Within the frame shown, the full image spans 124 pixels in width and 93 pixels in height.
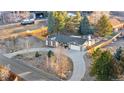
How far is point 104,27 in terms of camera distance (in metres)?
2.75

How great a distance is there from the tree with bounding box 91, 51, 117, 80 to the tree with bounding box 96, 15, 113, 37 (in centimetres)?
14

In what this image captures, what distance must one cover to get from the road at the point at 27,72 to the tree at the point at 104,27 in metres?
0.47

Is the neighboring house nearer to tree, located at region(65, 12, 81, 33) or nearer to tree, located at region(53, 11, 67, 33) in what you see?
tree, located at region(65, 12, 81, 33)

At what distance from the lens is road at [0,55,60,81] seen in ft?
9.14

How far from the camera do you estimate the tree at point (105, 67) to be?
2.75 meters

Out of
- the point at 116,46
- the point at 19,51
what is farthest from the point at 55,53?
the point at 116,46

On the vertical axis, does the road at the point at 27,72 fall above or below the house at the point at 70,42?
below

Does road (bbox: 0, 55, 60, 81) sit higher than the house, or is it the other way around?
the house

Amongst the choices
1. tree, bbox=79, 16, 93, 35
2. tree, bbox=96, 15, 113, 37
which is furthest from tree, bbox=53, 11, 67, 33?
tree, bbox=96, 15, 113, 37

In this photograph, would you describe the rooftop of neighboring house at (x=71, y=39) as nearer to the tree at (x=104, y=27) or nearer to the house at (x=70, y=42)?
the house at (x=70, y=42)

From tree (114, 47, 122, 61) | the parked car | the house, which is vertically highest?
the parked car

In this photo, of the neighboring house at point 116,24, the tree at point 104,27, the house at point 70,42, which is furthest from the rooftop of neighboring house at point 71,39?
the neighboring house at point 116,24

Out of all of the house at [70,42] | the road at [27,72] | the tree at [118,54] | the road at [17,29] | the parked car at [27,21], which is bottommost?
the road at [27,72]

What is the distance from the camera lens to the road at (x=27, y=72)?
110 inches
